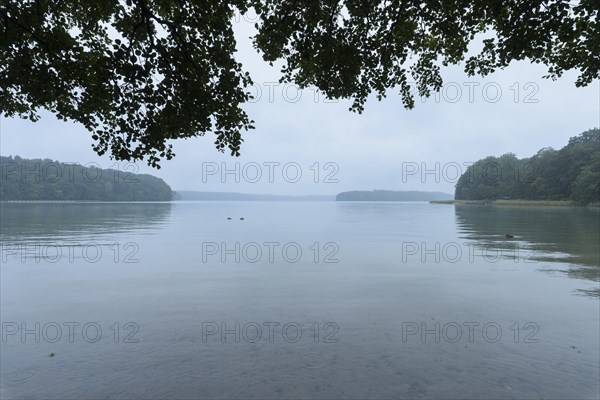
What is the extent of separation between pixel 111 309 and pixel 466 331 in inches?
439

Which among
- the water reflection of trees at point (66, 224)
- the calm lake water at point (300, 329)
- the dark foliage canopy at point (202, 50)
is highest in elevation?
the dark foliage canopy at point (202, 50)

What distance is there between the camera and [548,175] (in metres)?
143

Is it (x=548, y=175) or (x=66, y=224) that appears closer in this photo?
(x=66, y=224)

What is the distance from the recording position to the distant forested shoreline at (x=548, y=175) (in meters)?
115

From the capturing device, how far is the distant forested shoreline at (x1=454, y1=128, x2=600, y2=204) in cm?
11475

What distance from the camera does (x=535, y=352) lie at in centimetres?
873

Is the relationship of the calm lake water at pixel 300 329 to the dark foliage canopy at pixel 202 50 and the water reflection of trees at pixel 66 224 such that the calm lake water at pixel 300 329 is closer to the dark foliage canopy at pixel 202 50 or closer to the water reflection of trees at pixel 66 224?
the dark foliage canopy at pixel 202 50

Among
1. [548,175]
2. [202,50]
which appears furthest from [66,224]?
[548,175]

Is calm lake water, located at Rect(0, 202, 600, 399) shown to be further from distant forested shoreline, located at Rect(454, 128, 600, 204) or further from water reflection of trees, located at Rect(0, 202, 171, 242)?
distant forested shoreline, located at Rect(454, 128, 600, 204)

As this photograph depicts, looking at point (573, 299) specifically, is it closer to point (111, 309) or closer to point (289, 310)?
point (289, 310)

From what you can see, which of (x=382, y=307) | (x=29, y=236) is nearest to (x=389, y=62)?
(x=382, y=307)

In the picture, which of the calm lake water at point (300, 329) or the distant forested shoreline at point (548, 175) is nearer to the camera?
the calm lake water at point (300, 329)

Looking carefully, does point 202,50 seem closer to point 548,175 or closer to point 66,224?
point 66,224

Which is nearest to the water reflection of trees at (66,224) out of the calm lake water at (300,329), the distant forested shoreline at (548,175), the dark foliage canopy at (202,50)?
the calm lake water at (300,329)
